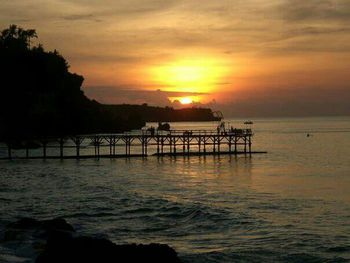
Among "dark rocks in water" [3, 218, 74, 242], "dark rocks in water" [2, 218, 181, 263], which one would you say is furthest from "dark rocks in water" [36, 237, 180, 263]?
"dark rocks in water" [3, 218, 74, 242]

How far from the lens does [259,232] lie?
23.8 m

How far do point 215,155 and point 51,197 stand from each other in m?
45.0

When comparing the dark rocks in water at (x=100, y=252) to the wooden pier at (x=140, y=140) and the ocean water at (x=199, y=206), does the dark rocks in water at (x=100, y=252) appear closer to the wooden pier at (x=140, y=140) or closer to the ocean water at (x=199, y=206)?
the ocean water at (x=199, y=206)

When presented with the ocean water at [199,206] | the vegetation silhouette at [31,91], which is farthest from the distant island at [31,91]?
the ocean water at [199,206]

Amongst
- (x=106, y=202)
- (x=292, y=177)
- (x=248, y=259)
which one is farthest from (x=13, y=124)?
(x=248, y=259)

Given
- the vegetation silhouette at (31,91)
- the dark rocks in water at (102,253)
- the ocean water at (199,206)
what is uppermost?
the vegetation silhouette at (31,91)

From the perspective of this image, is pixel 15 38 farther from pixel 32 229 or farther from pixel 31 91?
pixel 32 229

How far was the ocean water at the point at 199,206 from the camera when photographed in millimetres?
20984

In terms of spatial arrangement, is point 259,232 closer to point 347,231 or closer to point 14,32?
point 347,231

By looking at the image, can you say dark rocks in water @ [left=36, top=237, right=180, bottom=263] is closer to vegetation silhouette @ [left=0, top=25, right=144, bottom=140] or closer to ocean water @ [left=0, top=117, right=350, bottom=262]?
ocean water @ [left=0, top=117, right=350, bottom=262]

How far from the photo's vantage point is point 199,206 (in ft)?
103

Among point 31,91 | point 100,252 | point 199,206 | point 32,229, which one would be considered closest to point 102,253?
point 100,252

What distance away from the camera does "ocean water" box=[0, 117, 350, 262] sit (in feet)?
68.8

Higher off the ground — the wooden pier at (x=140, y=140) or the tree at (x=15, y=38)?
the tree at (x=15, y=38)
